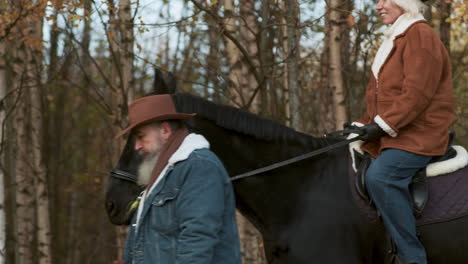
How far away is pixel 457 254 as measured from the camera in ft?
13.5

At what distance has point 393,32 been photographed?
14.2ft

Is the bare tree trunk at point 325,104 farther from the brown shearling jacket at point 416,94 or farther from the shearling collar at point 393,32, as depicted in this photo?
the brown shearling jacket at point 416,94

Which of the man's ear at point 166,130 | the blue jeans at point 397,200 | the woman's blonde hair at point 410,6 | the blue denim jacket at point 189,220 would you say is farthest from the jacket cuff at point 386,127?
the man's ear at point 166,130

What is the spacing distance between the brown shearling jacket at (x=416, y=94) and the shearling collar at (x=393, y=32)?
1.2 inches

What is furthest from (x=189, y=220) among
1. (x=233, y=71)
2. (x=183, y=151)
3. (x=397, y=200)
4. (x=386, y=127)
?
(x=233, y=71)

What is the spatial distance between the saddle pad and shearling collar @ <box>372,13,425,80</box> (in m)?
0.87

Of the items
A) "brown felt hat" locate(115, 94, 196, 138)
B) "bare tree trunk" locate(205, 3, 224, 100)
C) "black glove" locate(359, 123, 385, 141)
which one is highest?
"bare tree trunk" locate(205, 3, 224, 100)

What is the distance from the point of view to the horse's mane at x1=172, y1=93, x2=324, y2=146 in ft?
13.4

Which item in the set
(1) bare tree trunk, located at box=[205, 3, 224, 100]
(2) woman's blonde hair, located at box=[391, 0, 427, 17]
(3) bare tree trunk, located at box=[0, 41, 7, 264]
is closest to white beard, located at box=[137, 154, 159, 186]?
(2) woman's blonde hair, located at box=[391, 0, 427, 17]

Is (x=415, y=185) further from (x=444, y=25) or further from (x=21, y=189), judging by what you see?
(x=21, y=189)

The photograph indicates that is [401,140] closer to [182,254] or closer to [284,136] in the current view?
[284,136]

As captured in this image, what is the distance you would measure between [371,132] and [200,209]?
62.8 inches

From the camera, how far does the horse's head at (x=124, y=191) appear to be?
381 centimetres

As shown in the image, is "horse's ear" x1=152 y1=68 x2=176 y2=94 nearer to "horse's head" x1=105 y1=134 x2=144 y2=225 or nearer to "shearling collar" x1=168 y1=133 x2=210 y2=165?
"horse's head" x1=105 y1=134 x2=144 y2=225
